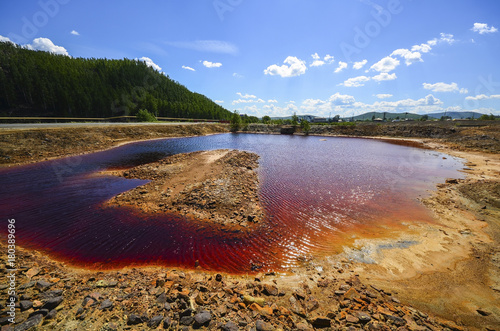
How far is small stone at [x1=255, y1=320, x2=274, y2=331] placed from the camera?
4.82 m

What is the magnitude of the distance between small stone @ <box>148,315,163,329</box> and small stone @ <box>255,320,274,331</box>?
2.63 metres

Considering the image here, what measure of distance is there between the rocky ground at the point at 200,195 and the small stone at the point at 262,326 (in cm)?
614

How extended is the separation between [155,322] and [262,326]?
2860mm

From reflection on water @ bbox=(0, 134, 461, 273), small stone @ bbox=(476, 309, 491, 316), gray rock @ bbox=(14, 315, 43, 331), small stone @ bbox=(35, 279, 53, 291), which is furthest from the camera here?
reflection on water @ bbox=(0, 134, 461, 273)

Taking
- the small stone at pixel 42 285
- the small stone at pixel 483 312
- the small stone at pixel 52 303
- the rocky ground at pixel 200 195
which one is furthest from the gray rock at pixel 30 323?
the small stone at pixel 483 312

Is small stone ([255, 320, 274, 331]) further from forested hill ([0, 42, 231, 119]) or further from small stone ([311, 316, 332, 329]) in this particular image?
forested hill ([0, 42, 231, 119])

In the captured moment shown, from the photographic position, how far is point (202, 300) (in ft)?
18.6

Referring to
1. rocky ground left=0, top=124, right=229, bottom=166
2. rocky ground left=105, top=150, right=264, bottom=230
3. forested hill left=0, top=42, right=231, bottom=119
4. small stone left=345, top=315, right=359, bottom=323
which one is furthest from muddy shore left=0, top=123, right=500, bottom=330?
forested hill left=0, top=42, right=231, bottom=119

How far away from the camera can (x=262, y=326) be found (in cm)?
488

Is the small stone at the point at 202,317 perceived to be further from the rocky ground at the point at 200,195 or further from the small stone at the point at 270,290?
the rocky ground at the point at 200,195

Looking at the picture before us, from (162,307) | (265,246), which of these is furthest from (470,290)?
(162,307)

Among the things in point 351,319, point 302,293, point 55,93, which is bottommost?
point 302,293

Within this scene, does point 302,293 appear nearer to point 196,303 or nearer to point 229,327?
point 229,327

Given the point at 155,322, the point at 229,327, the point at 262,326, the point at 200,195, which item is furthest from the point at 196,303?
the point at 200,195
